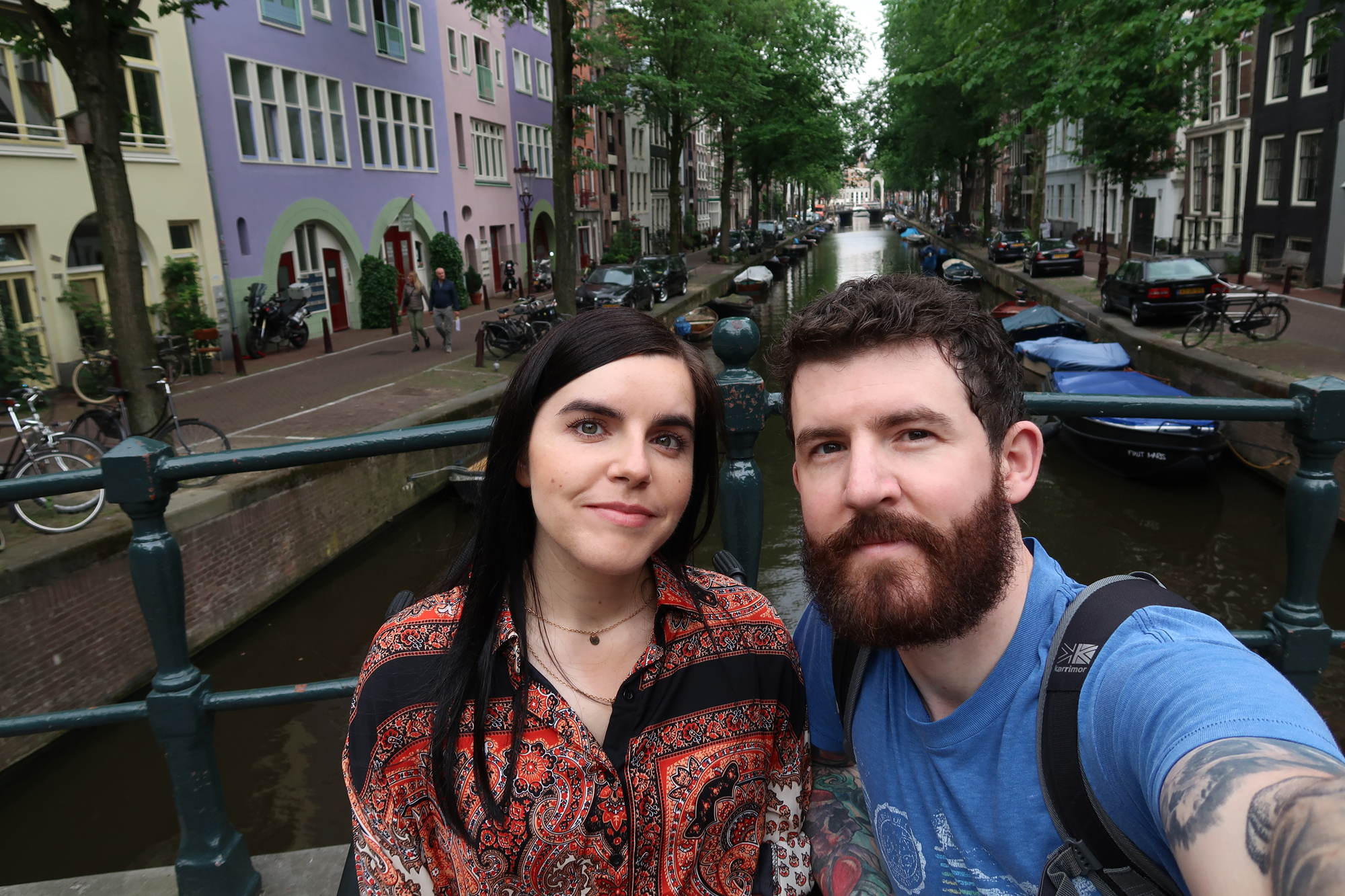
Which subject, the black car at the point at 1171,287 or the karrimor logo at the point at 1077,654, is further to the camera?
the black car at the point at 1171,287

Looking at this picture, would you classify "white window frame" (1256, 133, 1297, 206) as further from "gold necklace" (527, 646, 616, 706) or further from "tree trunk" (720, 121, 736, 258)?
"gold necklace" (527, 646, 616, 706)

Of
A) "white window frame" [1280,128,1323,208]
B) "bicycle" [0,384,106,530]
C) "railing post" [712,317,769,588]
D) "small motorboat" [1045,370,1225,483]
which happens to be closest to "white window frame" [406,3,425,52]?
"bicycle" [0,384,106,530]

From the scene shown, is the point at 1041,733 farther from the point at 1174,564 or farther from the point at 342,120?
the point at 342,120

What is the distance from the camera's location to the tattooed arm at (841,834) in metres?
1.42

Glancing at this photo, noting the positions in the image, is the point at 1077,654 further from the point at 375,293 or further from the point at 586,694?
the point at 375,293

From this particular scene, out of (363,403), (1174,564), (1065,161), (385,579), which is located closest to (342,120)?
(363,403)

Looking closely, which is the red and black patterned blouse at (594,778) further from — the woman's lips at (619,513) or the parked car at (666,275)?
the parked car at (666,275)

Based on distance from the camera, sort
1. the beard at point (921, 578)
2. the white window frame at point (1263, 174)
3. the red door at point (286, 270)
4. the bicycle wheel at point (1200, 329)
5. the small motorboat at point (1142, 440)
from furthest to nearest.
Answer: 1. the white window frame at point (1263, 174)
2. the red door at point (286, 270)
3. the bicycle wheel at point (1200, 329)
4. the small motorboat at point (1142, 440)
5. the beard at point (921, 578)

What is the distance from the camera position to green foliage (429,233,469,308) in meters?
24.6

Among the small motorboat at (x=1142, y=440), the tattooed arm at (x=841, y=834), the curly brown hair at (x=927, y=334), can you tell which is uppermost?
the curly brown hair at (x=927, y=334)

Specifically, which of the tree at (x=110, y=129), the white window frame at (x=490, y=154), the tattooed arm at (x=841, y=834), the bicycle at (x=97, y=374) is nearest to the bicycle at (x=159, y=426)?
the tree at (x=110, y=129)

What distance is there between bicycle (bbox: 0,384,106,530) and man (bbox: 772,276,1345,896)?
6771 millimetres

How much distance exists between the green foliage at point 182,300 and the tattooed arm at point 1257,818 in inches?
652

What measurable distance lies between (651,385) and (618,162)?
45.1 meters
